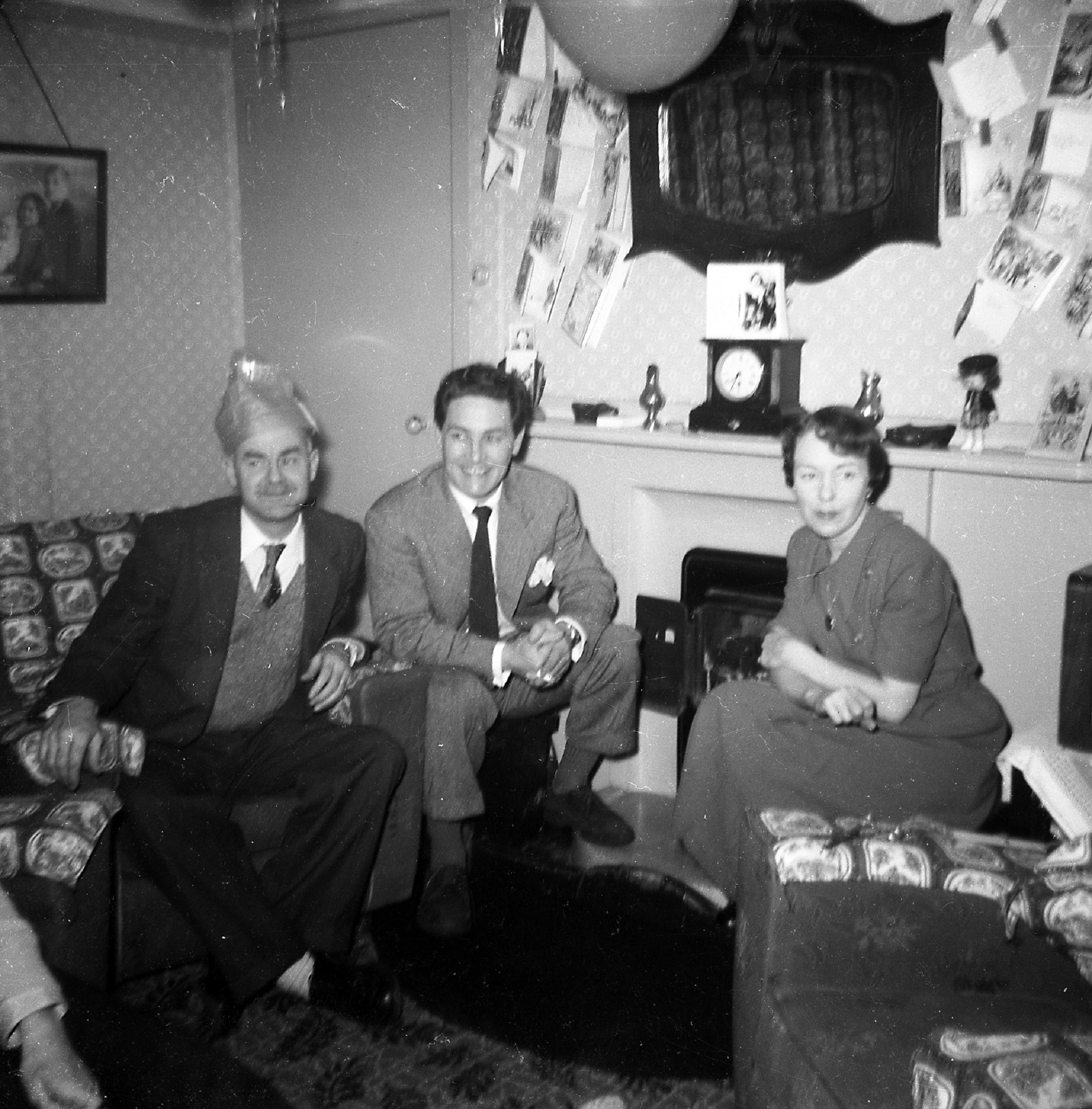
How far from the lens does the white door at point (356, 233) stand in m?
3.31

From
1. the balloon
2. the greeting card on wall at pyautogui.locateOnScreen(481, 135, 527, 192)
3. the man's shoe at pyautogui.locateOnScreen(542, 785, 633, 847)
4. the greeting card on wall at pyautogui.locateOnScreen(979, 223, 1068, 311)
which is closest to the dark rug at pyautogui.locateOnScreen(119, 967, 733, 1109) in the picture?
the man's shoe at pyautogui.locateOnScreen(542, 785, 633, 847)

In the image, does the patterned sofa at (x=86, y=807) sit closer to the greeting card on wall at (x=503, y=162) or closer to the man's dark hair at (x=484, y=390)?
the man's dark hair at (x=484, y=390)

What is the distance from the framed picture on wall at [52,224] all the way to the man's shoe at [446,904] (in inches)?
89.2

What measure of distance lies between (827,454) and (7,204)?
2522 mm

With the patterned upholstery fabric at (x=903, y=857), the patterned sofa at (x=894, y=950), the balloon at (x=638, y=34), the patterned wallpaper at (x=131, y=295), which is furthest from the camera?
the patterned wallpaper at (x=131, y=295)

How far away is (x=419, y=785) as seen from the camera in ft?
7.54

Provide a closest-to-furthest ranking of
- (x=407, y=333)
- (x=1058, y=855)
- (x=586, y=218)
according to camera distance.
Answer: (x=1058, y=855) < (x=586, y=218) < (x=407, y=333)

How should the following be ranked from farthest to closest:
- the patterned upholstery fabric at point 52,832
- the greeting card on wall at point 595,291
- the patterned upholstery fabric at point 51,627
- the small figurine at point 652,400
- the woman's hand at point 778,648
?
1. the greeting card on wall at point 595,291
2. the small figurine at point 652,400
3. the woman's hand at point 778,648
4. the patterned upholstery fabric at point 51,627
5. the patterned upholstery fabric at point 52,832

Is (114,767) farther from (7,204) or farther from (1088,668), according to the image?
(7,204)

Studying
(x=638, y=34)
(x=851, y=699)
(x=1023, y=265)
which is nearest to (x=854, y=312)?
(x=1023, y=265)

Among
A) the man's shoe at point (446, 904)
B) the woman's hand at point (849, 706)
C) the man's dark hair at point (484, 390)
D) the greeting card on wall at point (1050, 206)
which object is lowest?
the man's shoe at point (446, 904)

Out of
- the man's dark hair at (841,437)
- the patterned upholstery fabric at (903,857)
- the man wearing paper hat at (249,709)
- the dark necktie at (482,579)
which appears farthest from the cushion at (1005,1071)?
the dark necktie at (482,579)

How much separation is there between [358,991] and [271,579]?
829 millimetres

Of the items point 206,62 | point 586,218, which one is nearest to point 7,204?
point 206,62
